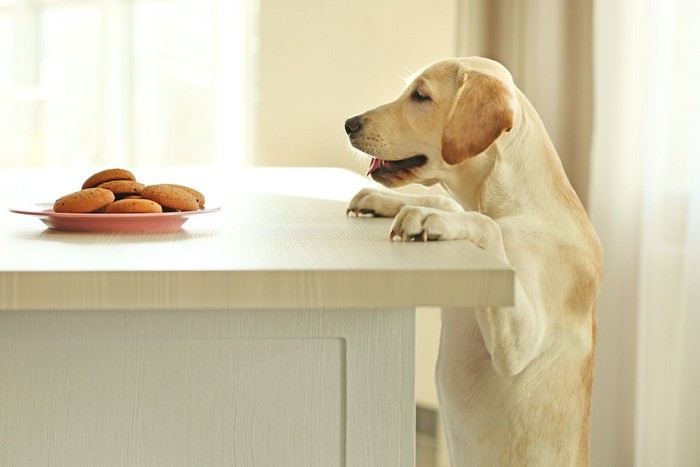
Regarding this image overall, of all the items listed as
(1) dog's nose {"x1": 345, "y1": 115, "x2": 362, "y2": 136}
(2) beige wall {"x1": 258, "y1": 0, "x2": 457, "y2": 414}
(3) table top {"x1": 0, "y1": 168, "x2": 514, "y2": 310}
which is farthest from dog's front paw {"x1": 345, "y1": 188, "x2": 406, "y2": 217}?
(2) beige wall {"x1": 258, "y1": 0, "x2": 457, "y2": 414}

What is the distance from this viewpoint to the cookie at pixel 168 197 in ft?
3.50

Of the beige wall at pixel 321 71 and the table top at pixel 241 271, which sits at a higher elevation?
the beige wall at pixel 321 71

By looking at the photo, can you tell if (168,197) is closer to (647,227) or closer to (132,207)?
(132,207)

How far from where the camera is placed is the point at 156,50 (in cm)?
382

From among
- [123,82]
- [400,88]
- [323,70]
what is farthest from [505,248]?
[123,82]

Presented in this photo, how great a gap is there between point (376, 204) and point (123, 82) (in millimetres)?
2793

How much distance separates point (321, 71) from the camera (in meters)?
3.48

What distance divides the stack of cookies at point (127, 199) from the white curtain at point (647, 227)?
1.46 m

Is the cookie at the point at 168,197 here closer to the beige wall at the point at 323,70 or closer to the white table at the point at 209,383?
the white table at the point at 209,383

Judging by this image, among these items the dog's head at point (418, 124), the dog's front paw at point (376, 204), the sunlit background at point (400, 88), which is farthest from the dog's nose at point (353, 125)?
the sunlit background at point (400, 88)

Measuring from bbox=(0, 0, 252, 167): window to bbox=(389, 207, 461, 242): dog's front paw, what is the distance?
8.86 ft

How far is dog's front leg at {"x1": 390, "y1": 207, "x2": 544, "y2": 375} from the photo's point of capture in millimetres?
976

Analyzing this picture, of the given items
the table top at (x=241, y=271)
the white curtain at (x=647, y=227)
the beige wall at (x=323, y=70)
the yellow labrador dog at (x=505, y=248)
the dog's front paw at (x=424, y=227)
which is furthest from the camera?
the beige wall at (x=323, y=70)

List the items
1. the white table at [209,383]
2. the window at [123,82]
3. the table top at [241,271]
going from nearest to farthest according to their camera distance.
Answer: the table top at [241,271]
the white table at [209,383]
the window at [123,82]
